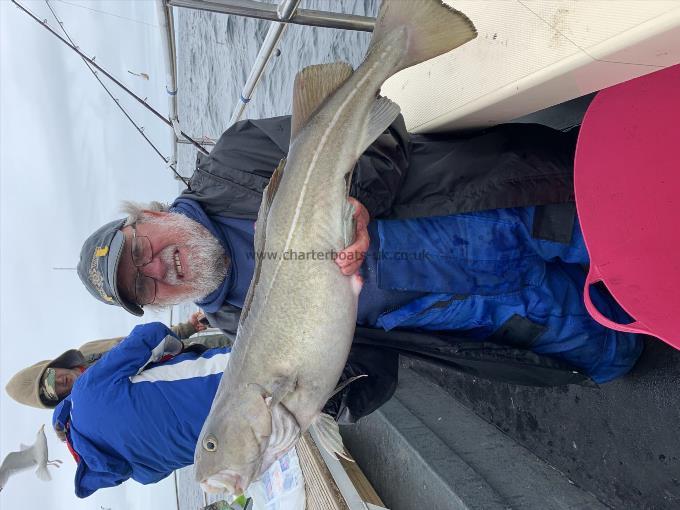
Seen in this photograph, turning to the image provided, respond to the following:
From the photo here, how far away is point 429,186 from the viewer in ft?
7.20

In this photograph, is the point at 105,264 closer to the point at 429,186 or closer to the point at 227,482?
the point at 227,482

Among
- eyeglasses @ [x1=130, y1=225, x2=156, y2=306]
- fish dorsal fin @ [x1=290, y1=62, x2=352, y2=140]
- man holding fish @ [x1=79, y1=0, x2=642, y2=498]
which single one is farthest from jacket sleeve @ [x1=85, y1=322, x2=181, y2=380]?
fish dorsal fin @ [x1=290, y1=62, x2=352, y2=140]

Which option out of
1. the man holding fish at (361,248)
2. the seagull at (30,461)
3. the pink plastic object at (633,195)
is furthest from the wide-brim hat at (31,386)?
the pink plastic object at (633,195)

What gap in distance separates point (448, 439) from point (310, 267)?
2.05 metres

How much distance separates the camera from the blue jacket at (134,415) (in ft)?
10.1

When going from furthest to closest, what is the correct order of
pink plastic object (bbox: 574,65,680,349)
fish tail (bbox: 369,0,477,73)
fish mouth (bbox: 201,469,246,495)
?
fish mouth (bbox: 201,469,246,495)
pink plastic object (bbox: 574,65,680,349)
fish tail (bbox: 369,0,477,73)

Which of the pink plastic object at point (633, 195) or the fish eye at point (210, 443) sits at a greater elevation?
the pink plastic object at point (633, 195)

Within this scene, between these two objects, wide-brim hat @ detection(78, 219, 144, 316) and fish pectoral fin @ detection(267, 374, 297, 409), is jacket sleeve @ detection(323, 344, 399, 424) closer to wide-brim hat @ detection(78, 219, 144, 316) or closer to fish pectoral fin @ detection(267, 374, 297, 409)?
fish pectoral fin @ detection(267, 374, 297, 409)

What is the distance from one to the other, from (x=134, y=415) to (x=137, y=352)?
19.6 inches

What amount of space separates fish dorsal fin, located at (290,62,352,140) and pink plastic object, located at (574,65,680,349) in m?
0.98

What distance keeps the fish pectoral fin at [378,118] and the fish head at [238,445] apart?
3.77ft

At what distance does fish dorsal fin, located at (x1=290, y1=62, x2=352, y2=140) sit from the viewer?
1.97 meters

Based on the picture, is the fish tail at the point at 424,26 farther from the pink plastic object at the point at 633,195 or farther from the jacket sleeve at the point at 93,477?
the jacket sleeve at the point at 93,477

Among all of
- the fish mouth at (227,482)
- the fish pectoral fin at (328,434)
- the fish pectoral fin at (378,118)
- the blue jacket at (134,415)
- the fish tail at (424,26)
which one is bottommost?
the blue jacket at (134,415)
